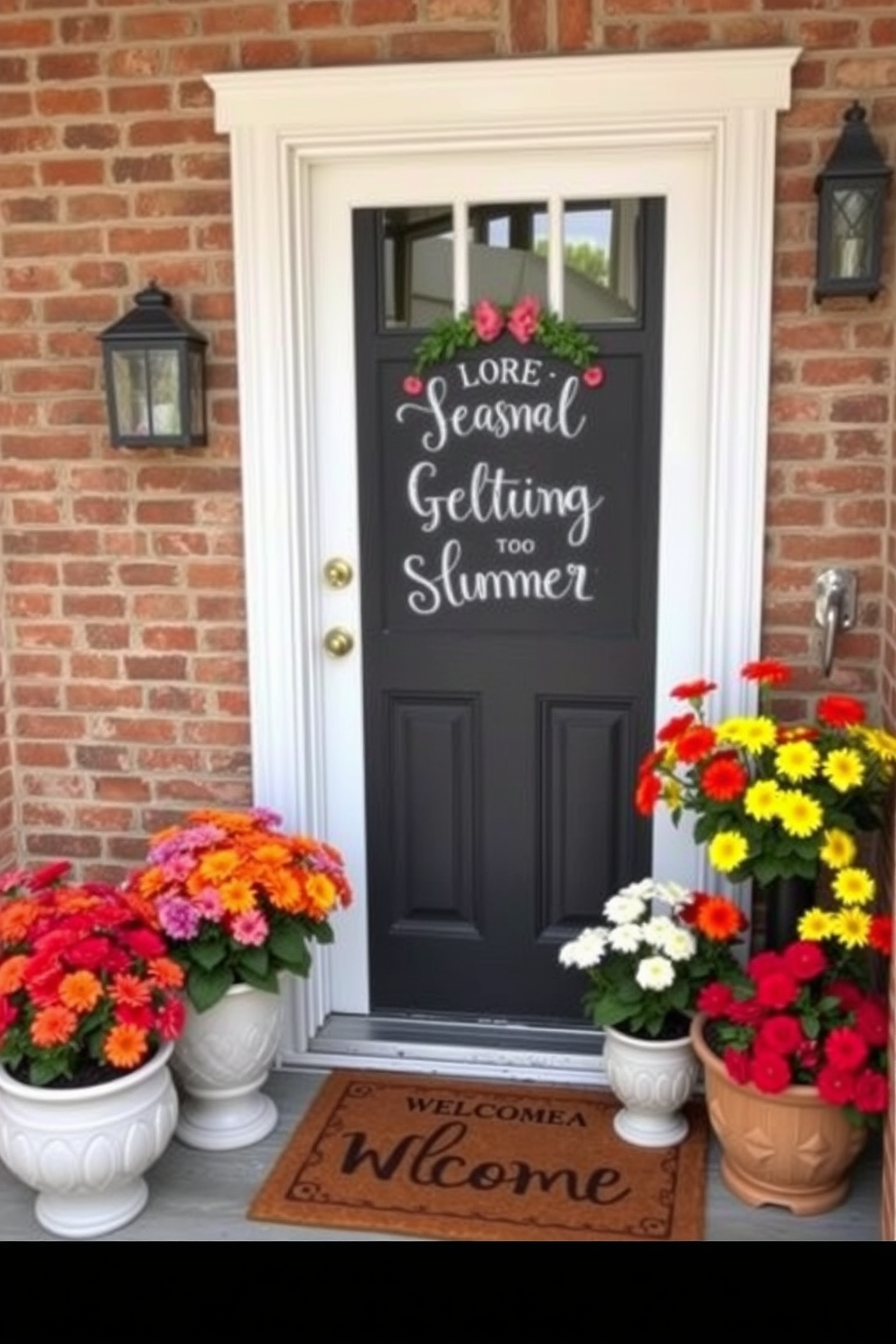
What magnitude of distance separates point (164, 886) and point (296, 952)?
28cm

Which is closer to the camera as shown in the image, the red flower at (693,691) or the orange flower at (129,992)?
the orange flower at (129,992)

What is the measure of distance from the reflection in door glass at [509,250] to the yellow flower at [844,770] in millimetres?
1116

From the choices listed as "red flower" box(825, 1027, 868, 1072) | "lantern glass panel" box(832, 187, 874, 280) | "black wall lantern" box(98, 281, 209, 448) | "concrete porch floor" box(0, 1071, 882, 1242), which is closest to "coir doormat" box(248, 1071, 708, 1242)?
"concrete porch floor" box(0, 1071, 882, 1242)

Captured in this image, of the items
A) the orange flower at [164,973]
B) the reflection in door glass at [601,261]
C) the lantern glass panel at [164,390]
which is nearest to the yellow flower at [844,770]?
the reflection in door glass at [601,261]

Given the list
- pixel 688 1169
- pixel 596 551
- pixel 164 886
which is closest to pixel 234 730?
pixel 164 886

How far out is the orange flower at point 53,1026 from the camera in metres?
2.18

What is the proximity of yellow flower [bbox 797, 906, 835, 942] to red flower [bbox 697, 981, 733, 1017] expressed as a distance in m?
0.17

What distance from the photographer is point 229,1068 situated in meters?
2.53

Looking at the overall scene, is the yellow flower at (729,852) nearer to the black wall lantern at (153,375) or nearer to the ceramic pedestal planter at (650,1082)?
the ceramic pedestal planter at (650,1082)

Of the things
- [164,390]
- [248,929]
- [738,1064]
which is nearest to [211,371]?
[164,390]

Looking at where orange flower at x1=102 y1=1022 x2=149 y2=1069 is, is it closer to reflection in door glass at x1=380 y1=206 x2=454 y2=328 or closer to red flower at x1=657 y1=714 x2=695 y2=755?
red flower at x1=657 y1=714 x2=695 y2=755

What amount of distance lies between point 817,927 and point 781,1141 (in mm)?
381

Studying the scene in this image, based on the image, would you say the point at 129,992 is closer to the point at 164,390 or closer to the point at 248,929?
the point at 248,929

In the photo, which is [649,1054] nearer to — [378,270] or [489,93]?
[378,270]
